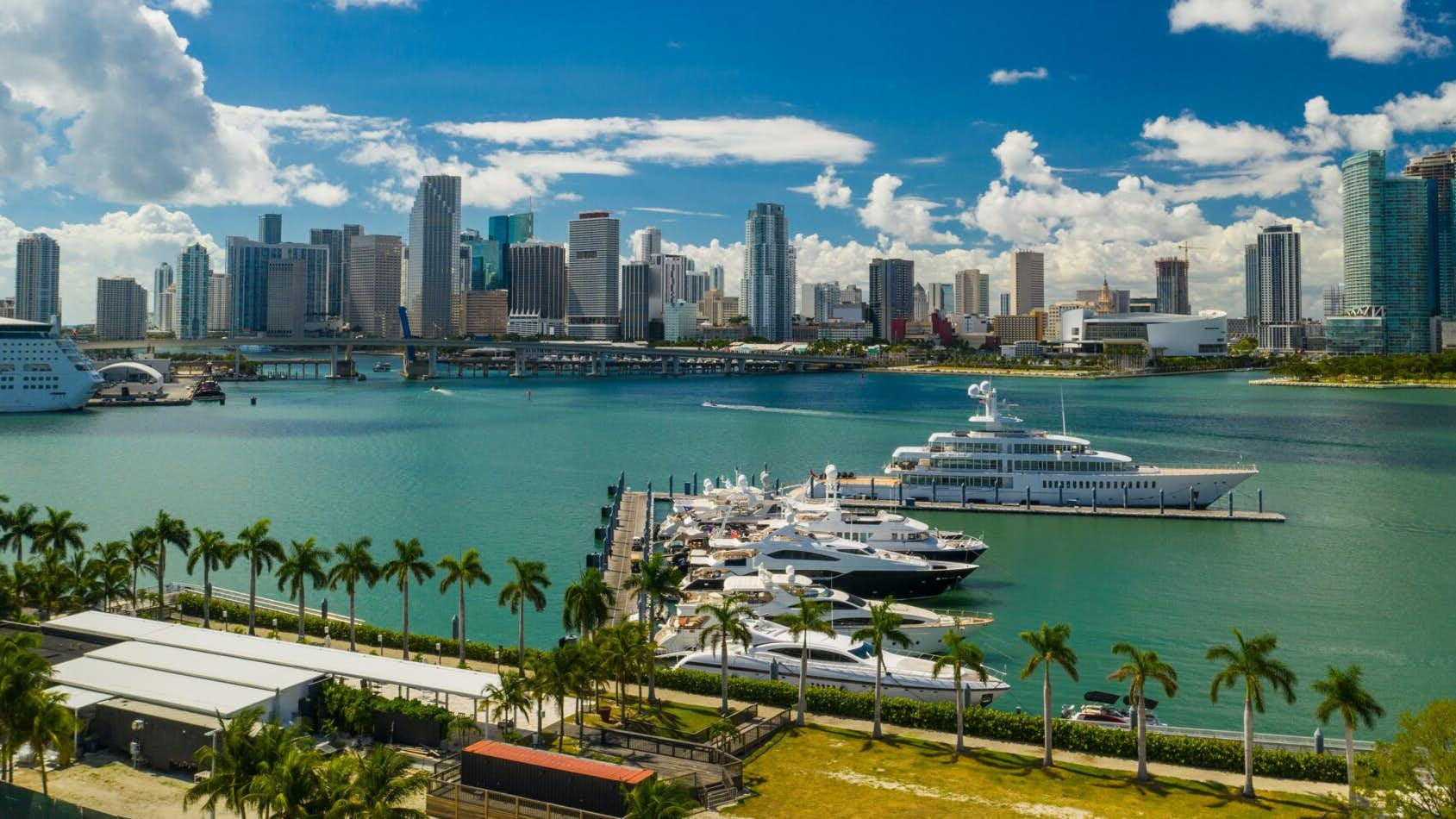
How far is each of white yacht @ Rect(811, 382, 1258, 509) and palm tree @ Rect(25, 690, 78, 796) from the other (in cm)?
4394

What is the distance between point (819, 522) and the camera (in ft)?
141

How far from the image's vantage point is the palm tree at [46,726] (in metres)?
17.8

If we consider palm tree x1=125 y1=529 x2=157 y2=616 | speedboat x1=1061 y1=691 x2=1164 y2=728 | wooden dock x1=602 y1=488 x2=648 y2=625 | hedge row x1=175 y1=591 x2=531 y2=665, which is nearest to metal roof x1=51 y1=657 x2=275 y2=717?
hedge row x1=175 y1=591 x2=531 y2=665

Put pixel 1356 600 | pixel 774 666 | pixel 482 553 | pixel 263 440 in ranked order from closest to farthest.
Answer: pixel 774 666 < pixel 1356 600 < pixel 482 553 < pixel 263 440

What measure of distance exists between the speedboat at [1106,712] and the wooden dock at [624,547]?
1209cm

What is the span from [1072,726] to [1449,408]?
141m

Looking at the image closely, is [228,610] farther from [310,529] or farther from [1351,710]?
[1351,710]

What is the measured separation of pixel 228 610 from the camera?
31703 mm

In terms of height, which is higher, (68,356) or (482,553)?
(68,356)

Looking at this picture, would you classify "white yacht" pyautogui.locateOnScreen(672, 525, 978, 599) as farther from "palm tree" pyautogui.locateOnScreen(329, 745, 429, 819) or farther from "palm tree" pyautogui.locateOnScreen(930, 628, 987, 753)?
"palm tree" pyautogui.locateOnScreen(329, 745, 429, 819)

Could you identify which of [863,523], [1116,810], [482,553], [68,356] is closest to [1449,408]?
[863,523]

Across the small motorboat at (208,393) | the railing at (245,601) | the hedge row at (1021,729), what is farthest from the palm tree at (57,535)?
the small motorboat at (208,393)

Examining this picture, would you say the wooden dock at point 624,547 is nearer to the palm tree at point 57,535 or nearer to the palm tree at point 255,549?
the palm tree at point 255,549

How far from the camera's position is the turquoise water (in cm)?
3575
